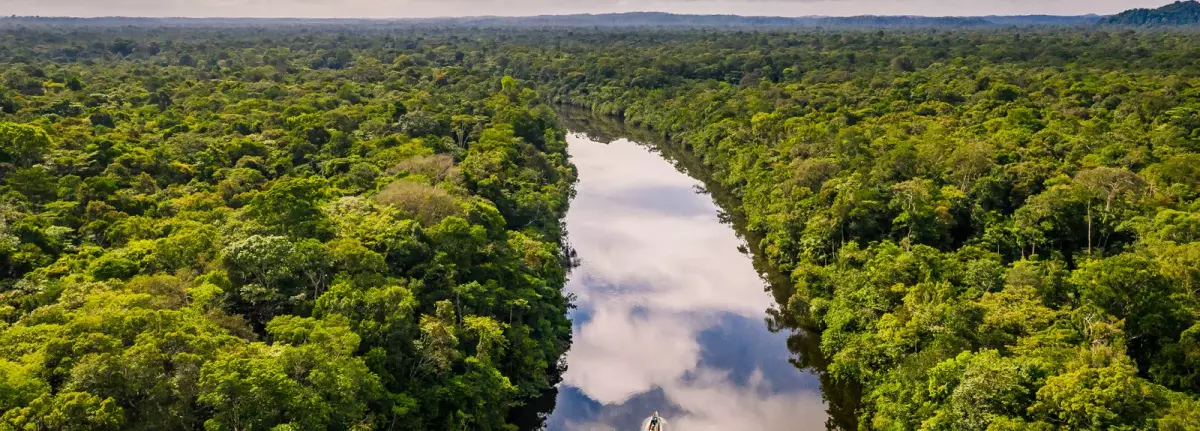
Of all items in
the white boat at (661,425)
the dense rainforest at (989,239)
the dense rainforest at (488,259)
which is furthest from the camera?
the white boat at (661,425)

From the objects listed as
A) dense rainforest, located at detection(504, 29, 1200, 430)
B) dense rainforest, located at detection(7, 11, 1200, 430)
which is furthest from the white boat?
dense rainforest, located at detection(504, 29, 1200, 430)

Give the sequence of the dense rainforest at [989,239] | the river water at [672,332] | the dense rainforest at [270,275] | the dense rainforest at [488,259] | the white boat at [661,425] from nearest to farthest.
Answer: the dense rainforest at [270,275]
the dense rainforest at [488,259]
the dense rainforest at [989,239]
the white boat at [661,425]
the river water at [672,332]

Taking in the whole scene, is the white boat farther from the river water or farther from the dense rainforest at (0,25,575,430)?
the dense rainforest at (0,25,575,430)

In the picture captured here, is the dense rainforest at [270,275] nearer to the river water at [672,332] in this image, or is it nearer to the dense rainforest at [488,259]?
the dense rainforest at [488,259]

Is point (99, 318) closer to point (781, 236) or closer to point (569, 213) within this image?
point (781, 236)

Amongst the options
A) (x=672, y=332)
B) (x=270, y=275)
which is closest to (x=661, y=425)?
(x=672, y=332)

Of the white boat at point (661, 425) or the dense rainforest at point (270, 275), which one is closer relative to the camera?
the dense rainforest at point (270, 275)

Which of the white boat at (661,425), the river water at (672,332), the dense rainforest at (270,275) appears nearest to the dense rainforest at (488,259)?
the dense rainforest at (270,275)
